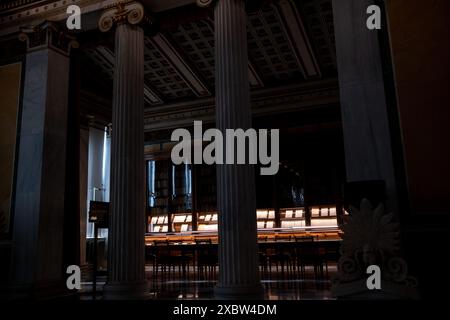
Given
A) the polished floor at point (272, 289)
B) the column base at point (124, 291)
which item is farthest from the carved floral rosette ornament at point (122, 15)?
the polished floor at point (272, 289)

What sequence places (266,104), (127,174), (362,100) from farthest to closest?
(266,104), (127,174), (362,100)

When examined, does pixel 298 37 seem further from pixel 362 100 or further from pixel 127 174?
pixel 127 174

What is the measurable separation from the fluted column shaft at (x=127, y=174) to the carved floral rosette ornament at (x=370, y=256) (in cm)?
328

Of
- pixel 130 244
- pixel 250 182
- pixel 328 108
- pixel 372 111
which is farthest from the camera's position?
pixel 328 108

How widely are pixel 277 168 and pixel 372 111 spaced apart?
7330 mm

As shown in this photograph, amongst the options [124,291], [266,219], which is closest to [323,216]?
[266,219]

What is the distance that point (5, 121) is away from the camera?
7617mm

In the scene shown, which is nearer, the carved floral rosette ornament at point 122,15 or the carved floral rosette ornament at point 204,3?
the carved floral rosette ornament at point 204,3

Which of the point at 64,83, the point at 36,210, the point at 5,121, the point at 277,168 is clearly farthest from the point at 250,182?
the point at 277,168

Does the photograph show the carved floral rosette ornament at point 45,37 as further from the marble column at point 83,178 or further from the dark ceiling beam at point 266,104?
the dark ceiling beam at point 266,104

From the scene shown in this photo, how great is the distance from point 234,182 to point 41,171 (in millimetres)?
3568

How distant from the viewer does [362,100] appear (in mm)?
5098

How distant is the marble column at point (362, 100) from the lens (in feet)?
16.1
